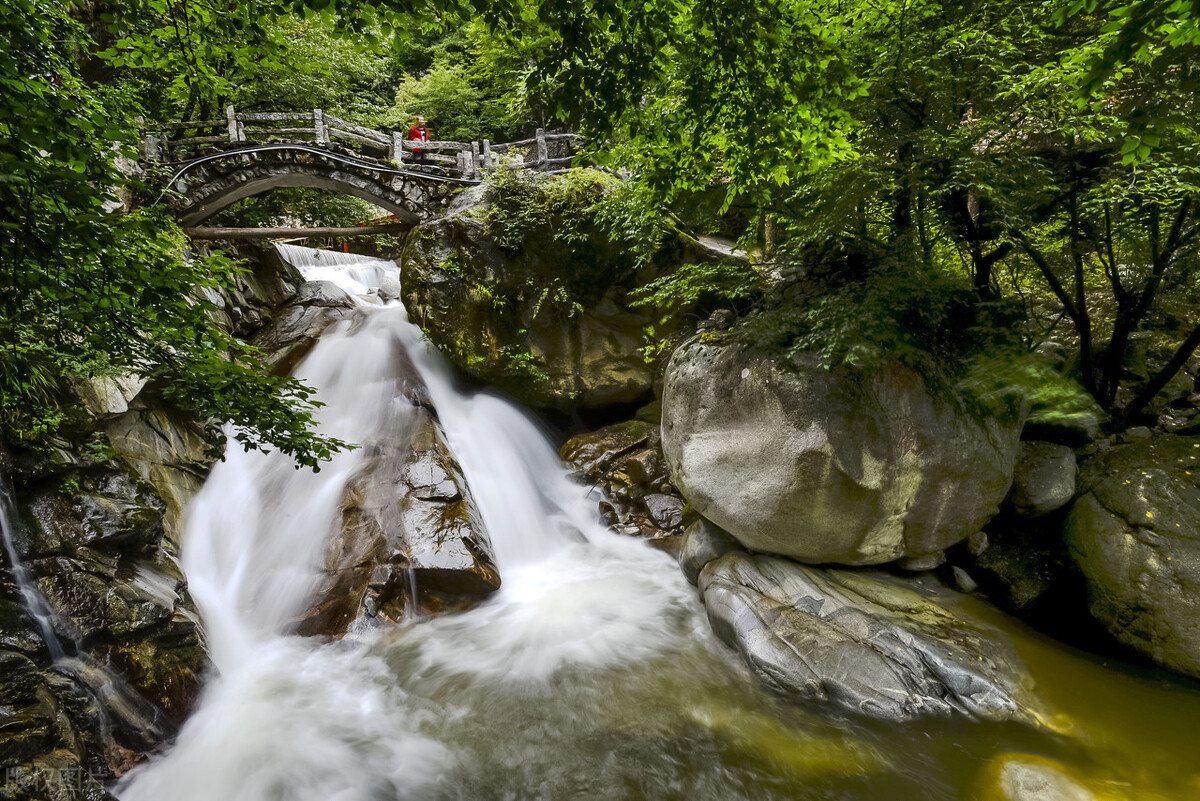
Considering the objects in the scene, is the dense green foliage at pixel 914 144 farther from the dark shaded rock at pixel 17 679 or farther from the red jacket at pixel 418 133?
the red jacket at pixel 418 133

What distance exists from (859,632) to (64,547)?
21.6 feet

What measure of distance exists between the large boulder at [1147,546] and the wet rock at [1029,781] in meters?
1.67

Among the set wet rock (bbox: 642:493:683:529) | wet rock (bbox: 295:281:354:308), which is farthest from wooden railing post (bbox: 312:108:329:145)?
wet rock (bbox: 642:493:683:529)

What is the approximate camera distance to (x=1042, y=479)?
4938 mm

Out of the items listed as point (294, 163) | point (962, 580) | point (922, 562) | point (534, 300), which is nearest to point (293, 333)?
point (294, 163)

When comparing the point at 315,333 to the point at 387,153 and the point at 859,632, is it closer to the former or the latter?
the point at 387,153

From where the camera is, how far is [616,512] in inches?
299

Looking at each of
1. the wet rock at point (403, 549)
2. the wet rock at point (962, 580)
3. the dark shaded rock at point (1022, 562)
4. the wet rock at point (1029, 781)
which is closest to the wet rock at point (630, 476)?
the wet rock at point (403, 549)

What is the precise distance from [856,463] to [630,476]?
3.86 metres

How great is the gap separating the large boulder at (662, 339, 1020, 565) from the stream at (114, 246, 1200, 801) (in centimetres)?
115

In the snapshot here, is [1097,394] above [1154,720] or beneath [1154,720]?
above

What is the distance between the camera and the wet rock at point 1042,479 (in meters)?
4.82

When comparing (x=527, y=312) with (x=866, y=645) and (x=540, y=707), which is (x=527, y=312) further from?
(x=866, y=645)

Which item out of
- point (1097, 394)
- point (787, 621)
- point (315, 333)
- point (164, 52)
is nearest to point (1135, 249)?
point (1097, 394)
